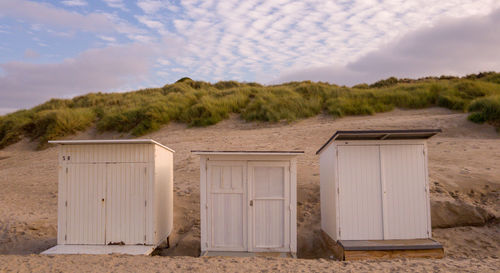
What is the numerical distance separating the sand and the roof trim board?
2.45 meters

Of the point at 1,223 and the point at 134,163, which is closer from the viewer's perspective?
the point at 134,163

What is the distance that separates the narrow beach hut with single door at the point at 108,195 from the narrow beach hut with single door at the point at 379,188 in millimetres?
3957

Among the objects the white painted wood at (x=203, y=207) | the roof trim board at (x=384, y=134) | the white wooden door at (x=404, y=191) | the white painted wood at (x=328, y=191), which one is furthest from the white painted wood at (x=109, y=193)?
the white wooden door at (x=404, y=191)

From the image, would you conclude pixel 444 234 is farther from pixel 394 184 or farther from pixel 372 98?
pixel 372 98

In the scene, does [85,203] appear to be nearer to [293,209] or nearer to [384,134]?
[293,209]

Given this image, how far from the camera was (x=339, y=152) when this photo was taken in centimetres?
820

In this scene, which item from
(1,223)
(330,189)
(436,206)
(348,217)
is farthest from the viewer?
(1,223)

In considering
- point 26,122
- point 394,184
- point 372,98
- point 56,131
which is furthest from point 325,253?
point 26,122

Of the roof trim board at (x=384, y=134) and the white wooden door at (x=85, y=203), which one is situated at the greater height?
the roof trim board at (x=384, y=134)

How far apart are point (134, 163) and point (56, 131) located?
16.6 m

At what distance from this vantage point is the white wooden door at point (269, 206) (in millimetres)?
8297

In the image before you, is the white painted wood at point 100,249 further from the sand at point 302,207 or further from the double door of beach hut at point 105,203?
the sand at point 302,207

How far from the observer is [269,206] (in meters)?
8.38

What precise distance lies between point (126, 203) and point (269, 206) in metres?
3.11
